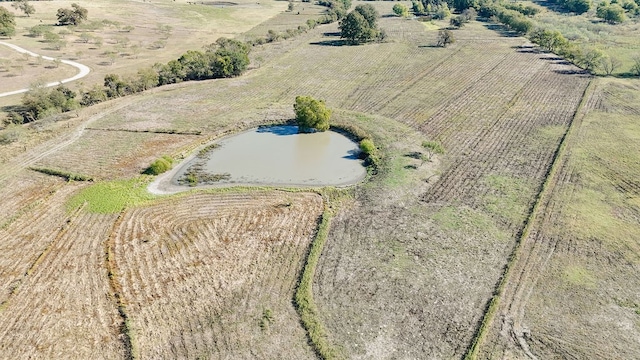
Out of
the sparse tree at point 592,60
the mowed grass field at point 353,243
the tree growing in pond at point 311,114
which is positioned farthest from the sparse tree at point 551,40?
the tree growing in pond at point 311,114

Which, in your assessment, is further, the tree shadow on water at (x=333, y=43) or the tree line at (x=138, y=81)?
the tree shadow on water at (x=333, y=43)

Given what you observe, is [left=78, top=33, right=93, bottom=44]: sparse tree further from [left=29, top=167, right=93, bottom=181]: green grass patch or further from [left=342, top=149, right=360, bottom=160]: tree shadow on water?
[left=342, top=149, right=360, bottom=160]: tree shadow on water

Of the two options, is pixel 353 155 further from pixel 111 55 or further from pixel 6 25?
pixel 6 25

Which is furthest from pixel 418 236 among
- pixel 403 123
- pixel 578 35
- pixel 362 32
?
pixel 578 35

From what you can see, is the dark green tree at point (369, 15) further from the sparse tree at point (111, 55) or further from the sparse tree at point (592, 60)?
the sparse tree at point (111, 55)

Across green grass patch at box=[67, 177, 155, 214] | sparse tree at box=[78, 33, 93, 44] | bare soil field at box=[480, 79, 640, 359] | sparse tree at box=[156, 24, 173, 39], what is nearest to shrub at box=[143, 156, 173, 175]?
green grass patch at box=[67, 177, 155, 214]

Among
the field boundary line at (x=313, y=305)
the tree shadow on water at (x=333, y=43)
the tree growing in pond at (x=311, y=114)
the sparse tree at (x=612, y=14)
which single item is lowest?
the field boundary line at (x=313, y=305)

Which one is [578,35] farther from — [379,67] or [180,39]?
[180,39]
